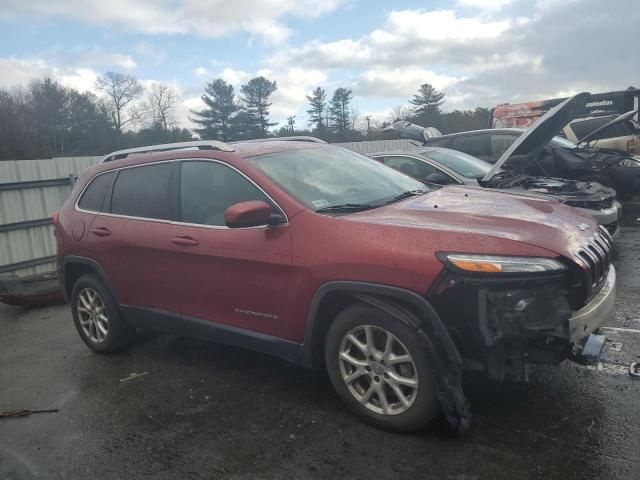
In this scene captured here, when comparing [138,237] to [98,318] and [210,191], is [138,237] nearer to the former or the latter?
[210,191]

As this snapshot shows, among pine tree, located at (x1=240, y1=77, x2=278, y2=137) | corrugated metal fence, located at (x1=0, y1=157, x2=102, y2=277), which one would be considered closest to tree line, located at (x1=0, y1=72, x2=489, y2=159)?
pine tree, located at (x1=240, y1=77, x2=278, y2=137)

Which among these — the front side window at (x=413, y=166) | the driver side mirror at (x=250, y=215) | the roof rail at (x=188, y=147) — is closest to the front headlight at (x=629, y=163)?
the front side window at (x=413, y=166)

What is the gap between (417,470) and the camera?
2.79m

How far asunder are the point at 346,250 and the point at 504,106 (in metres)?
16.8

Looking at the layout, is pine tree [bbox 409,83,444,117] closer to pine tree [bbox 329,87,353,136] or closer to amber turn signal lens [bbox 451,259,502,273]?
pine tree [bbox 329,87,353,136]

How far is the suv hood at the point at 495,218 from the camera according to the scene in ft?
9.74

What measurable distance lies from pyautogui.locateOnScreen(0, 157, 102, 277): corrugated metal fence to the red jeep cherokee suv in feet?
18.8

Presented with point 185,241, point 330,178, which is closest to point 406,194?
point 330,178

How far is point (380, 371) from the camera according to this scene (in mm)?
3156

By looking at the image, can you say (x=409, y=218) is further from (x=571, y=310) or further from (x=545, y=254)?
(x=571, y=310)

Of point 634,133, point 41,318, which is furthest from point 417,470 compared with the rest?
point 634,133

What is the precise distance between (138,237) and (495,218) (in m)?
2.76

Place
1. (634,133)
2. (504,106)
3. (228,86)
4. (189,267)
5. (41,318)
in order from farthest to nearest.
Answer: (228,86) < (504,106) < (634,133) < (41,318) < (189,267)

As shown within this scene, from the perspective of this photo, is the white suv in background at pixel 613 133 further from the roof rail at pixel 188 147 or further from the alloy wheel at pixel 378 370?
the alloy wheel at pixel 378 370
